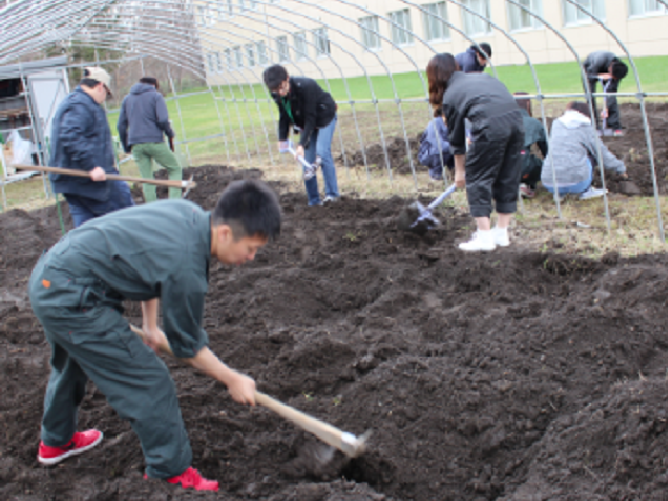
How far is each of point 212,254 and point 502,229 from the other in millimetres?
3450

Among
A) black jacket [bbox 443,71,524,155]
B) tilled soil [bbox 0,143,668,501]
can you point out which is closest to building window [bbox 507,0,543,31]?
black jacket [bbox 443,71,524,155]

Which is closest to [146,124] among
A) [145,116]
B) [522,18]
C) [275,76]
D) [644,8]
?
[145,116]

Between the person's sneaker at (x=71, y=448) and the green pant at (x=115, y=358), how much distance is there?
554 mm

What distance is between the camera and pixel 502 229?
201 inches

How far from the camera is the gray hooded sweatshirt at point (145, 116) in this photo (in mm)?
7301

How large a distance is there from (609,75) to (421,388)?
716 centimetres

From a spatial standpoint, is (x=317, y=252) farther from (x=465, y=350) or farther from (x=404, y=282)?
(x=465, y=350)

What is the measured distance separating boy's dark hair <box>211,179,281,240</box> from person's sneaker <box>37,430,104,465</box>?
143 centimetres

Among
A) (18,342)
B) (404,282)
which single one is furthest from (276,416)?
(18,342)

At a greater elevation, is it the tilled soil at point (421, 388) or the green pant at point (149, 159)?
the green pant at point (149, 159)

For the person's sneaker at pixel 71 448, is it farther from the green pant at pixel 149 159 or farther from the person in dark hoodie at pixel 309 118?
the green pant at pixel 149 159

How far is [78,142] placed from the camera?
511 centimetres

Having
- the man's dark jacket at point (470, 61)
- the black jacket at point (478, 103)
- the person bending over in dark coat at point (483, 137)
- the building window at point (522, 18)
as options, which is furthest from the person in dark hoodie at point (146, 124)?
the building window at point (522, 18)

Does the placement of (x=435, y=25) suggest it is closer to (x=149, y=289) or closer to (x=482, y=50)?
(x=482, y=50)
